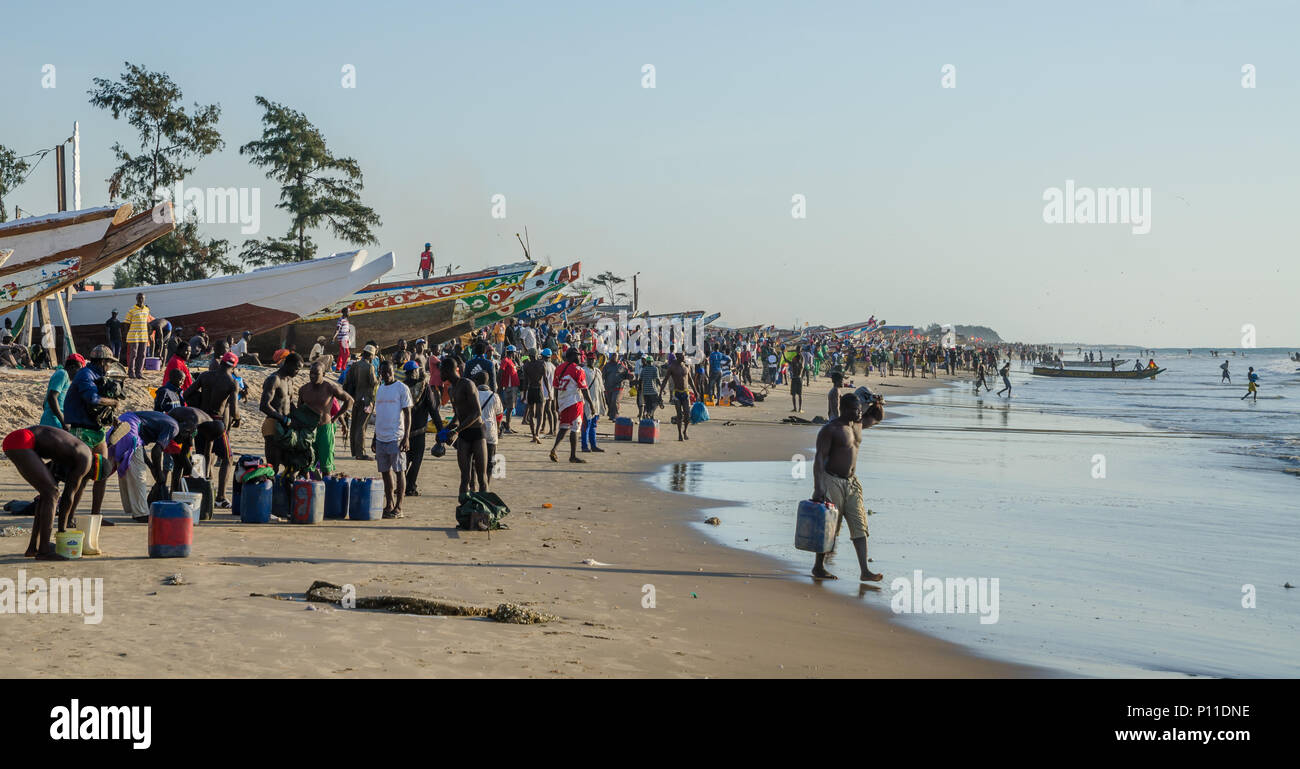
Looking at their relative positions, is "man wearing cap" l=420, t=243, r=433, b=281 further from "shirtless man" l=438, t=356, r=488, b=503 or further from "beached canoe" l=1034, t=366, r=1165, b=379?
"beached canoe" l=1034, t=366, r=1165, b=379

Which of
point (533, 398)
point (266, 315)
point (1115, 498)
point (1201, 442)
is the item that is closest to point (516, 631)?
point (1115, 498)

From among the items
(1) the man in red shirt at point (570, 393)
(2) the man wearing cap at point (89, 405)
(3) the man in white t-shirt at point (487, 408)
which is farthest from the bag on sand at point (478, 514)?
(1) the man in red shirt at point (570, 393)

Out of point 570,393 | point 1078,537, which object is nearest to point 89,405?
point 570,393

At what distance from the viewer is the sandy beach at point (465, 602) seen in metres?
6.30

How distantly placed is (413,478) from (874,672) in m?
8.19

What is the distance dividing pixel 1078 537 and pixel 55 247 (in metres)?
24.1

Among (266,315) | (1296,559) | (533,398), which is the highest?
(266,315)

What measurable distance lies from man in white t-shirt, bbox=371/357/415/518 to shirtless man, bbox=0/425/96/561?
3189mm

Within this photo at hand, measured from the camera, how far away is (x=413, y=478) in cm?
1370

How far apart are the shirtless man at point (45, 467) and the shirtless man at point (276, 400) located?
2346 millimetres

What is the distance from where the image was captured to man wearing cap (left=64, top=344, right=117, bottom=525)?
30.4 feet

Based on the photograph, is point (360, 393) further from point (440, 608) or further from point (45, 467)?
point (440, 608)

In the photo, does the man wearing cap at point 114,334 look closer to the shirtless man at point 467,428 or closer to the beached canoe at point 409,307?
the beached canoe at point 409,307

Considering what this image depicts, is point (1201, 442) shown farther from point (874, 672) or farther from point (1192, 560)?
point (874, 672)
